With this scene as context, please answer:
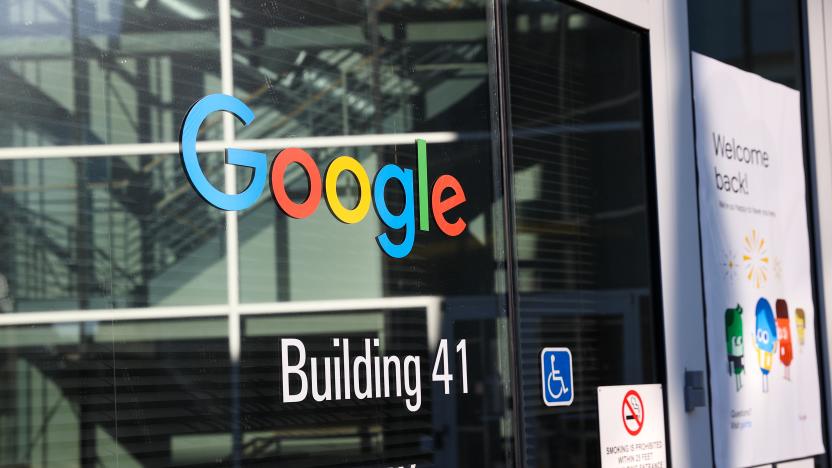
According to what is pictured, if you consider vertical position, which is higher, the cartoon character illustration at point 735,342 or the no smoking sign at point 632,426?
the cartoon character illustration at point 735,342

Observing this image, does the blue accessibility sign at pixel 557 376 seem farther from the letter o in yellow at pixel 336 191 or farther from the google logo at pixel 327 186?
the letter o in yellow at pixel 336 191

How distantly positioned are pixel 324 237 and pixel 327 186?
16 cm

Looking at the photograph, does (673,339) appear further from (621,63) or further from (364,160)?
(364,160)

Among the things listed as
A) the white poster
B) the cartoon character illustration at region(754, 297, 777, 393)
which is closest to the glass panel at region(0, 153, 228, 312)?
the white poster

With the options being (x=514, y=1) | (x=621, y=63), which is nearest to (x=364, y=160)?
(x=514, y=1)

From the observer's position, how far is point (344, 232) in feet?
12.2

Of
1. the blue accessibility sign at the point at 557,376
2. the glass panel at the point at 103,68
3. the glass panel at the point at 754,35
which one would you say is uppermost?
the glass panel at the point at 754,35

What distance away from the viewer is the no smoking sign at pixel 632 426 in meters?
4.79

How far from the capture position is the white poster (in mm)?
5477

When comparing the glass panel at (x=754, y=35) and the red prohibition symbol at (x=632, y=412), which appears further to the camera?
the glass panel at (x=754, y=35)

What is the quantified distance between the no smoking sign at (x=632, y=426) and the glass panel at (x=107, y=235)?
6.89 feet

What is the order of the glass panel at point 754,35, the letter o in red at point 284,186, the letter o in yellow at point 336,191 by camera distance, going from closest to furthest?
the letter o in red at point 284,186 < the letter o in yellow at point 336,191 < the glass panel at point 754,35

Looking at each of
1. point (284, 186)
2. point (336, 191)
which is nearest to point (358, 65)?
point (336, 191)

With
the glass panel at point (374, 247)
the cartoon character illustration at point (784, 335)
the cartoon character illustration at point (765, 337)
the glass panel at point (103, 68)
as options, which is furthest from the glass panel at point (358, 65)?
the cartoon character illustration at point (784, 335)
